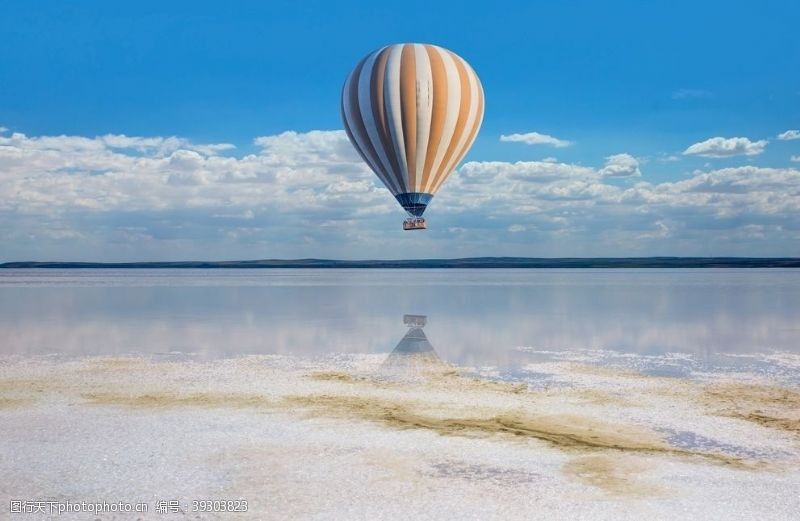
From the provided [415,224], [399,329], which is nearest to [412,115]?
[415,224]

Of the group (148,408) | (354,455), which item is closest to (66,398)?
(148,408)

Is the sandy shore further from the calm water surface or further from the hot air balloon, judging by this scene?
the hot air balloon

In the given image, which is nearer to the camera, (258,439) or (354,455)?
(354,455)

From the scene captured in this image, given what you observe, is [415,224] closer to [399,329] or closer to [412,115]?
[412,115]

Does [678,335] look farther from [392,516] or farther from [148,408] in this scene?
[392,516]

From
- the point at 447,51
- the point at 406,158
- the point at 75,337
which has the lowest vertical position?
the point at 75,337

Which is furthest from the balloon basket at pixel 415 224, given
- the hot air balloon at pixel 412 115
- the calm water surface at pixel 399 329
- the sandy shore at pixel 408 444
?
the sandy shore at pixel 408 444

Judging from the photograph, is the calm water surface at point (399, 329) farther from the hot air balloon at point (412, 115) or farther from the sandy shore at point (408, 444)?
the hot air balloon at point (412, 115)
